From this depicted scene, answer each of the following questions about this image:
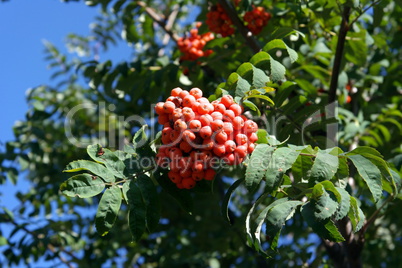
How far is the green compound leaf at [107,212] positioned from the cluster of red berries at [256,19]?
1983 millimetres

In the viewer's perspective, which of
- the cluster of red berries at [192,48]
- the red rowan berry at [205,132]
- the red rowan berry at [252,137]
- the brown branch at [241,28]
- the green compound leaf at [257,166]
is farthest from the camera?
the cluster of red berries at [192,48]

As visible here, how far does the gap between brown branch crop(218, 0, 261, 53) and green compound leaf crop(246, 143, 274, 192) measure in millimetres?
1438

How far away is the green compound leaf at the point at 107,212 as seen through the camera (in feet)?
6.75

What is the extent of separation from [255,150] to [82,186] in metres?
0.75

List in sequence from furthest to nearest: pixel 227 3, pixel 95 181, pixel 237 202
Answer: pixel 237 202, pixel 227 3, pixel 95 181

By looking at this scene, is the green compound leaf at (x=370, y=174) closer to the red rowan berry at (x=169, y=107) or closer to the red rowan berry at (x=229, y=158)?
the red rowan berry at (x=229, y=158)

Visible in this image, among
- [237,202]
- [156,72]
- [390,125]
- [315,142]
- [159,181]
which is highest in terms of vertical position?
[156,72]

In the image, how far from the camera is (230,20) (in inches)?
146

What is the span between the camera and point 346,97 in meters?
3.97

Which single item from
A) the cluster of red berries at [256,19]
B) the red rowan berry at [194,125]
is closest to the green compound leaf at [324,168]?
the red rowan berry at [194,125]

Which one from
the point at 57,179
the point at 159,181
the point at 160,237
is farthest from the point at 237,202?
the point at 159,181

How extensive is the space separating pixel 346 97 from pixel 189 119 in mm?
2163

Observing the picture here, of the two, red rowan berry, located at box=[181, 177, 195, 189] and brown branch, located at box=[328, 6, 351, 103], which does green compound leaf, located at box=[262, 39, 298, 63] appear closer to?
brown branch, located at box=[328, 6, 351, 103]

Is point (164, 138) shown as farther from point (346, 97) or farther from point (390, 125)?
point (390, 125)
